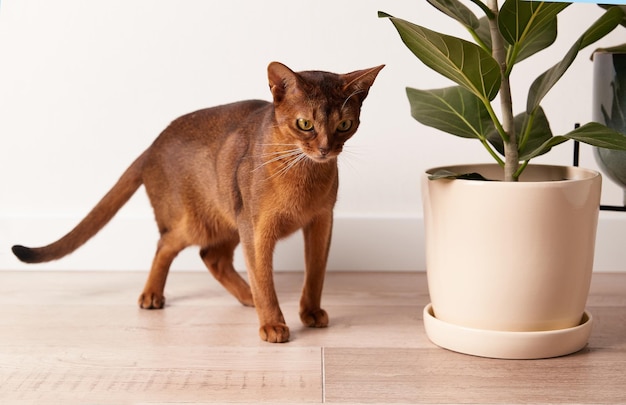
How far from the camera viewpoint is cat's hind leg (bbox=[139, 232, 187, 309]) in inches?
75.1

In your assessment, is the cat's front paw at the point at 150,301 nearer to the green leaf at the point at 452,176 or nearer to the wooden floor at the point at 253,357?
the wooden floor at the point at 253,357

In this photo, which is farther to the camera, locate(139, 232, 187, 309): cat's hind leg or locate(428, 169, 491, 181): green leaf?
locate(139, 232, 187, 309): cat's hind leg

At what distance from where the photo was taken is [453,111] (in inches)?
64.6

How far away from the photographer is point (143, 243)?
2.26m

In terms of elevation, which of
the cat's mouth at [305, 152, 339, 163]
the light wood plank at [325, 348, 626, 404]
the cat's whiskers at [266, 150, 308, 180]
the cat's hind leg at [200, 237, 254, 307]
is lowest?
the light wood plank at [325, 348, 626, 404]

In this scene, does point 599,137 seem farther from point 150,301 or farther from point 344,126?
point 150,301

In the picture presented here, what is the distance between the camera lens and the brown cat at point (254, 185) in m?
1.58

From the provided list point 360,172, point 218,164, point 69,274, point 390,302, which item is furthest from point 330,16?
point 69,274

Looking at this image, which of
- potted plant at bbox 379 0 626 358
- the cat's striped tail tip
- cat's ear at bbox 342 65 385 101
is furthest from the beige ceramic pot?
the cat's striped tail tip

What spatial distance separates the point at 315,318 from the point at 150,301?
39cm

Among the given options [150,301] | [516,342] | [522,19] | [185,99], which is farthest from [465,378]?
[185,99]

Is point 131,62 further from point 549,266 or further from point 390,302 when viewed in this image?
point 549,266

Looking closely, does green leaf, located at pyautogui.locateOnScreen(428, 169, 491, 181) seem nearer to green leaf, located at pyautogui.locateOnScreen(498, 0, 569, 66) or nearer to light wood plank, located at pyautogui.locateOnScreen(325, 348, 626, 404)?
green leaf, located at pyautogui.locateOnScreen(498, 0, 569, 66)

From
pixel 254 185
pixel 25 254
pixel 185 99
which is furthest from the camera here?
pixel 185 99
